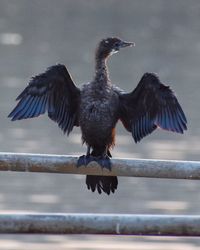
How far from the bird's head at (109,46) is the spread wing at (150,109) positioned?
39cm

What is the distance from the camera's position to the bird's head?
290 inches

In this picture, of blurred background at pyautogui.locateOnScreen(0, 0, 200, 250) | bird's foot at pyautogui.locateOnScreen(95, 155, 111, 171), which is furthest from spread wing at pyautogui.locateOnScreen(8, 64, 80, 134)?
blurred background at pyautogui.locateOnScreen(0, 0, 200, 250)

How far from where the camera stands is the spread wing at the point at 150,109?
6.82 meters

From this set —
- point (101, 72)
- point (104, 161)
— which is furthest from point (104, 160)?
point (101, 72)

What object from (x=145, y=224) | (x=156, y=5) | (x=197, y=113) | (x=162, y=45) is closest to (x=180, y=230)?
(x=145, y=224)

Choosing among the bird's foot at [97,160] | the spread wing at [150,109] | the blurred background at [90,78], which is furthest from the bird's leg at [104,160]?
the blurred background at [90,78]

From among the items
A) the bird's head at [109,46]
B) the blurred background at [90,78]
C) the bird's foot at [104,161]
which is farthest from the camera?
the blurred background at [90,78]

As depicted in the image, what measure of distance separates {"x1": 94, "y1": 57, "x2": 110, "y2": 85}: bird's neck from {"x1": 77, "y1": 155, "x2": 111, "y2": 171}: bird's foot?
59cm

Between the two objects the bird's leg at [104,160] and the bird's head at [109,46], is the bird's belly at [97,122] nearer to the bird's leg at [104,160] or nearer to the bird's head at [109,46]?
the bird's leg at [104,160]

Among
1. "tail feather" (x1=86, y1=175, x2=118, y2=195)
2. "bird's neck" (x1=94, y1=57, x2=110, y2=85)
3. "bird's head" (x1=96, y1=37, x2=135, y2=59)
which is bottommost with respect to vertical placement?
"tail feather" (x1=86, y1=175, x2=118, y2=195)

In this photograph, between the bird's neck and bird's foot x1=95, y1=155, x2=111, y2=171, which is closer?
bird's foot x1=95, y1=155, x2=111, y2=171

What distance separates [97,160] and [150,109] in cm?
78

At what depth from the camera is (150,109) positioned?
7.02 meters

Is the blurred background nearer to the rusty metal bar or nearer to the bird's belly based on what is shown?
the bird's belly
